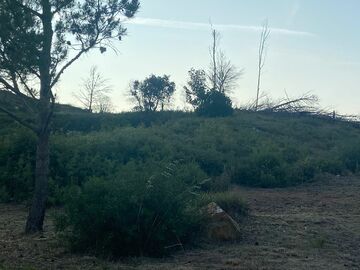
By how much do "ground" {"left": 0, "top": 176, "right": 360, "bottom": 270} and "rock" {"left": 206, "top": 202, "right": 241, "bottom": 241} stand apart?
0.19 m

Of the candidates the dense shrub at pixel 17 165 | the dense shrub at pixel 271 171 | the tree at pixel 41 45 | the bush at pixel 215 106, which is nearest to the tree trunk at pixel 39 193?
the tree at pixel 41 45

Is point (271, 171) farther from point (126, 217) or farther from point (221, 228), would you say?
point (126, 217)

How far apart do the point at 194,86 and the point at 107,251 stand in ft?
111

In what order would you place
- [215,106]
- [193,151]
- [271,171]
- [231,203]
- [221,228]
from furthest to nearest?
[215,106] → [193,151] → [271,171] → [231,203] → [221,228]

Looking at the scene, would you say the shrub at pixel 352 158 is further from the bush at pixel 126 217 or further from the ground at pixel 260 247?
the bush at pixel 126 217

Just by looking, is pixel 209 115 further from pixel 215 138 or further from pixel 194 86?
pixel 215 138

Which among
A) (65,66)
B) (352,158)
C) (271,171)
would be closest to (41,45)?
(65,66)

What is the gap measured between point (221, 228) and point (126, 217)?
2.05m

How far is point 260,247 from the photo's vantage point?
9078 millimetres

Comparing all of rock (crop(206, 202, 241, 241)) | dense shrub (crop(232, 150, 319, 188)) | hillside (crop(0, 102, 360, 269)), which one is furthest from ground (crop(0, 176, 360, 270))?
dense shrub (crop(232, 150, 319, 188))

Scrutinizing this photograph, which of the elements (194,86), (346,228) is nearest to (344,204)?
(346,228)

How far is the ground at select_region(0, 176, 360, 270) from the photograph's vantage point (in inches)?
308

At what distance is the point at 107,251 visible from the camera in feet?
26.9

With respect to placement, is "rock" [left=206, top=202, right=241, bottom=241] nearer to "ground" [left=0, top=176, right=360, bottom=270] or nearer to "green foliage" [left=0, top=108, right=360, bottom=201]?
"ground" [left=0, top=176, right=360, bottom=270]
